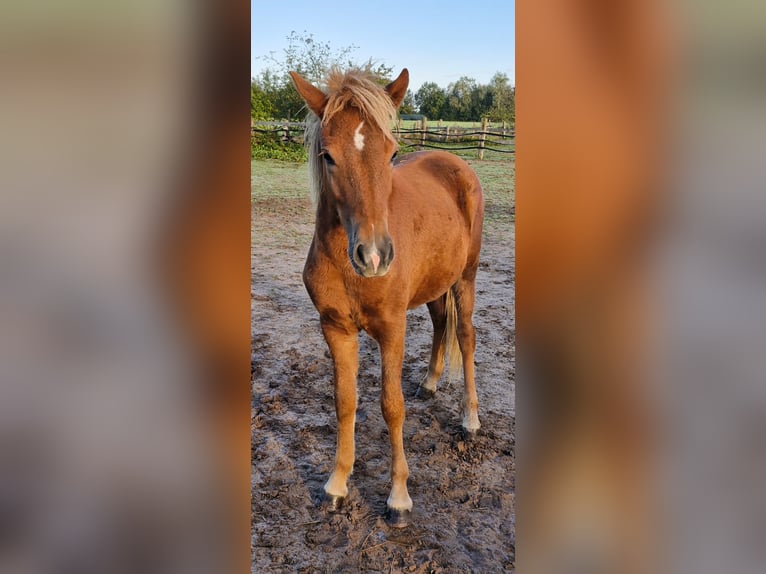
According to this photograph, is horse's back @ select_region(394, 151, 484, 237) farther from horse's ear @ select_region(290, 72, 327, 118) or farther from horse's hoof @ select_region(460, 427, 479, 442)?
horse's hoof @ select_region(460, 427, 479, 442)

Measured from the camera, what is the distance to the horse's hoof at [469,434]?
138 inches

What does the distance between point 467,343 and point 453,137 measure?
14884 millimetres

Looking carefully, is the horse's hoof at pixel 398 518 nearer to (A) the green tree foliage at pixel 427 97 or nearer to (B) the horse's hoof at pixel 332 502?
(B) the horse's hoof at pixel 332 502

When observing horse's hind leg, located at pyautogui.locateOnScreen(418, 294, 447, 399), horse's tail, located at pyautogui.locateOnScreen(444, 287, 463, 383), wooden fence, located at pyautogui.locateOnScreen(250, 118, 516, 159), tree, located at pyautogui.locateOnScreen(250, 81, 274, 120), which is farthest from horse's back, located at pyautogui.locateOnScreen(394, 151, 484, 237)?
tree, located at pyautogui.locateOnScreen(250, 81, 274, 120)

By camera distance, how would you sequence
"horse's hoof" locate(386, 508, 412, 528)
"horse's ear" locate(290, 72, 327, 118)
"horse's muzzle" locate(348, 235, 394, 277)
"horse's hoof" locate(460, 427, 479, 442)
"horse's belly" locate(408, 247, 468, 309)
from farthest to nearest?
1. "horse's hoof" locate(460, 427, 479, 442)
2. "horse's belly" locate(408, 247, 468, 309)
3. "horse's hoof" locate(386, 508, 412, 528)
4. "horse's ear" locate(290, 72, 327, 118)
5. "horse's muzzle" locate(348, 235, 394, 277)

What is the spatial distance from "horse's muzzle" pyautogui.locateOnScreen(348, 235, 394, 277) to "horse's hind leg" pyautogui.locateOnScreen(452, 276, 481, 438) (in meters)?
1.74

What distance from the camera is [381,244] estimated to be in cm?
202

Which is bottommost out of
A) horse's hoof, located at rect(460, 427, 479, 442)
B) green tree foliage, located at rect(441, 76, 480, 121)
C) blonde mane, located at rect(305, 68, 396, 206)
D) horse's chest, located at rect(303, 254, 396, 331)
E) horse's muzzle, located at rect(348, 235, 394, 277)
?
horse's hoof, located at rect(460, 427, 479, 442)

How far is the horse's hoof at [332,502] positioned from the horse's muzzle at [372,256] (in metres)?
1.46

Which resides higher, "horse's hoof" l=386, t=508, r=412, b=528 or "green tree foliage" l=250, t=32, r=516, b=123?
"green tree foliage" l=250, t=32, r=516, b=123

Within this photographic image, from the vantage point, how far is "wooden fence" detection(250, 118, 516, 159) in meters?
15.9
